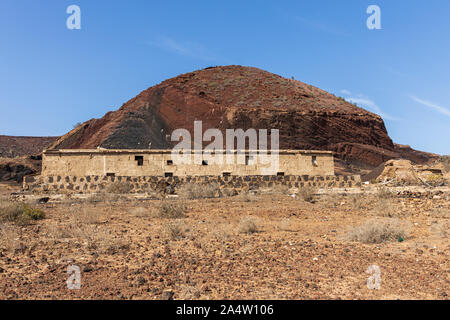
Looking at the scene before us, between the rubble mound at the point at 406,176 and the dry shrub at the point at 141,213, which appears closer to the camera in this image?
the dry shrub at the point at 141,213

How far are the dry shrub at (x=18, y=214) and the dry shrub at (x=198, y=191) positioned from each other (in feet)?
23.8

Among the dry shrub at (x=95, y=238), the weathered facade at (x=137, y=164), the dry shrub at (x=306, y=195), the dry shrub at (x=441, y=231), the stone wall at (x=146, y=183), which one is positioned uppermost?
the weathered facade at (x=137, y=164)

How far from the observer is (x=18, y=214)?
9.64 meters

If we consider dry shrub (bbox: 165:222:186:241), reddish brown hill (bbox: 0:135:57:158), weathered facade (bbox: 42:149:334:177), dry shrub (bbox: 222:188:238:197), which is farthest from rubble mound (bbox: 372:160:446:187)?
reddish brown hill (bbox: 0:135:57:158)

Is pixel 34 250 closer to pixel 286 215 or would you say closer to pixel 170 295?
pixel 170 295

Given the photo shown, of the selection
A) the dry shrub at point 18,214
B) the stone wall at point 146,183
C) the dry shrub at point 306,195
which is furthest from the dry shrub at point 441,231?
the stone wall at point 146,183

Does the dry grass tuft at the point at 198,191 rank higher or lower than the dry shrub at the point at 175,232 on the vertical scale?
higher

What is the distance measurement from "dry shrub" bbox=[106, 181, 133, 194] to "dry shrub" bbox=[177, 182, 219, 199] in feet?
8.58

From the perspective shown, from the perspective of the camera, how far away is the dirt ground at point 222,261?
404 cm

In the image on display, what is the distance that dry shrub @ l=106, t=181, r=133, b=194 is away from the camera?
1752 centimetres

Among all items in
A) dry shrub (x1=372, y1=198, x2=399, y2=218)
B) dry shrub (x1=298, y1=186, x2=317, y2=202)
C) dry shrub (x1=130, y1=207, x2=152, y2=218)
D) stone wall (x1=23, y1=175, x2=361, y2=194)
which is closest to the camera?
dry shrub (x1=372, y1=198, x2=399, y2=218)

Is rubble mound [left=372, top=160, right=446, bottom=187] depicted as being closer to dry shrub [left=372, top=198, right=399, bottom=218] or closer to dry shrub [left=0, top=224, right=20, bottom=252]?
dry shrub [left=372, top=198, right=399, bottom=218]

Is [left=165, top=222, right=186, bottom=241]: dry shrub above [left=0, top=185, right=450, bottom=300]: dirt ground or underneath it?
above

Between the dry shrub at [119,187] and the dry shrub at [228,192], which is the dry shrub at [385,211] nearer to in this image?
the dry shrub at [228,192]
